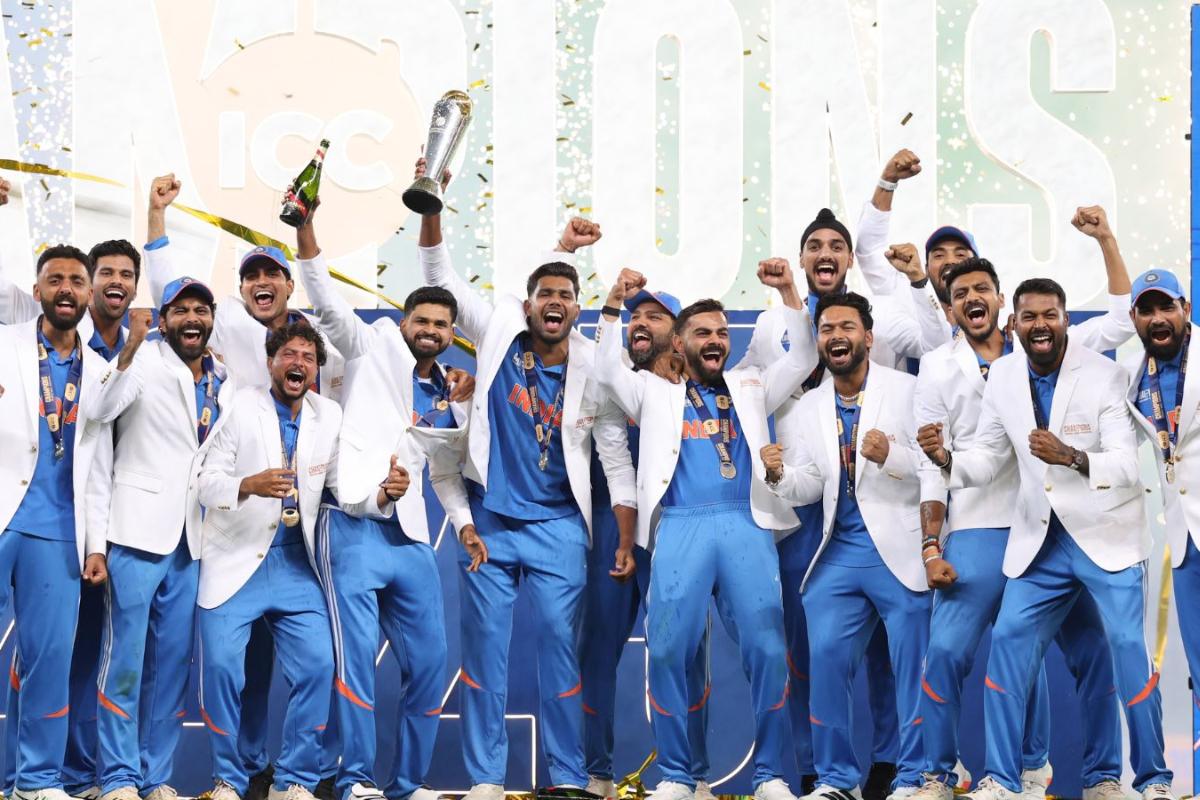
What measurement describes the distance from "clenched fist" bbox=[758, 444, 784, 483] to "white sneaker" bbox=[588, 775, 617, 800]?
150cm

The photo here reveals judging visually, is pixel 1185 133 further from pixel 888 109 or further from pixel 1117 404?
pixel 1117 404

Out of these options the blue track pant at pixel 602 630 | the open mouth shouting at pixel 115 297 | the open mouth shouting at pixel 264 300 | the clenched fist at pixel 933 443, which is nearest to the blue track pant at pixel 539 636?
the blue track pant at pixel 602 630

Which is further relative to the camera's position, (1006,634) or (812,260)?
(812,260)

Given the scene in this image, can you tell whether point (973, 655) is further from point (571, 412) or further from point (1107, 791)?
point (571, 412)

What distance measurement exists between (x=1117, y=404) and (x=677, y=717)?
204 cm

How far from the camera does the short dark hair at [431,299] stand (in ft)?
20.4

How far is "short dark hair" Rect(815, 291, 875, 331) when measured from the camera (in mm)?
6152

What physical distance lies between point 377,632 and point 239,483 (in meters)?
0.79

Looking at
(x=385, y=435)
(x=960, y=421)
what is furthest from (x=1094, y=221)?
(x=385, y=435)

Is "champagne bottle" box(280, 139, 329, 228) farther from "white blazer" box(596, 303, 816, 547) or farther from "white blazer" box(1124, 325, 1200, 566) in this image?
"white blazer" box(1124, 325, 1200, 566)

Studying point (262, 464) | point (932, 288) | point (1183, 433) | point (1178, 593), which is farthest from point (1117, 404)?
point (262, 464)

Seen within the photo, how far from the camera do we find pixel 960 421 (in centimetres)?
606

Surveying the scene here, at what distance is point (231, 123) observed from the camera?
24.2 ft

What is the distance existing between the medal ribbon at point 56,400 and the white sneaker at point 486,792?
80.4 inches
